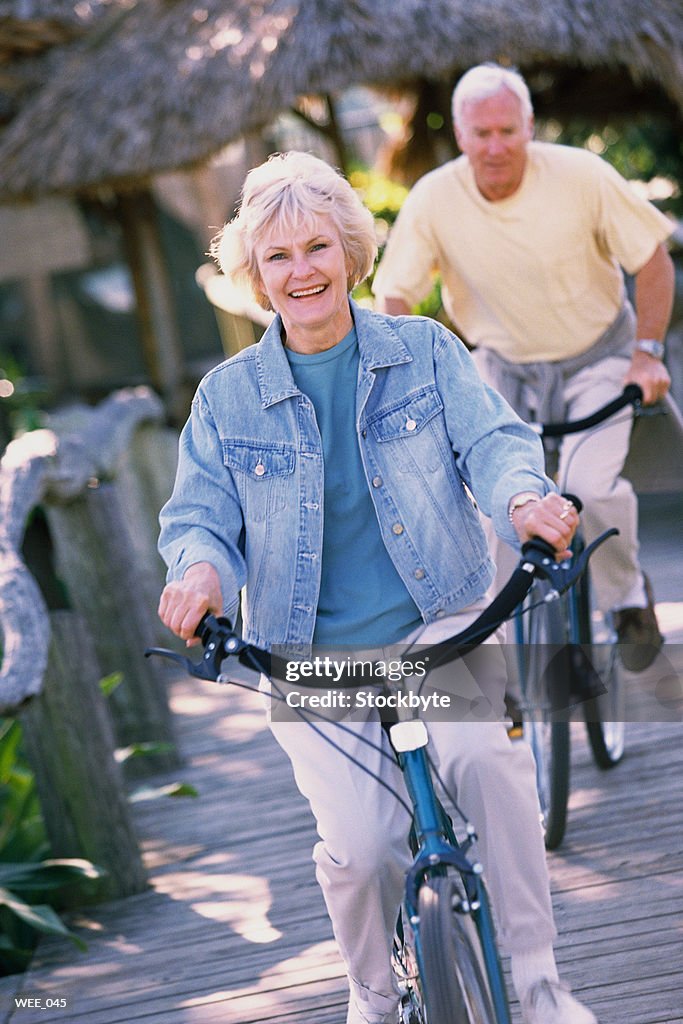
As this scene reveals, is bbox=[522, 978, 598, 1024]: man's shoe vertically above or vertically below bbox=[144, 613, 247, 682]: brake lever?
below

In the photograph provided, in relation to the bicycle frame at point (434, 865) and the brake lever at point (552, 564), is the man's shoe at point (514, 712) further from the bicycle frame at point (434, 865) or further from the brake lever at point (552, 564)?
the brake lever at point (552, 564)

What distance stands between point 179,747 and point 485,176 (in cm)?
269

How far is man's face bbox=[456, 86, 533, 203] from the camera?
3895mm

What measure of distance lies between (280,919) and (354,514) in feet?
5.49

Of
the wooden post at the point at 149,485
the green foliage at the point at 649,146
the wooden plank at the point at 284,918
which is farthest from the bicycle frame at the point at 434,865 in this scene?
the green foliage at the point at 649,146

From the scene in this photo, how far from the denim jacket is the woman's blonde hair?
118mm

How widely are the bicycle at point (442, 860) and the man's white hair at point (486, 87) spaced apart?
6.96ft

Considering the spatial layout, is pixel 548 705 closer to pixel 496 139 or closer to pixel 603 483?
pixel 603 483

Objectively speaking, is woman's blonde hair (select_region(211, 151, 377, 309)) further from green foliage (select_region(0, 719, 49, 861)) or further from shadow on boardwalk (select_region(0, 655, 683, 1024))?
green foliage (select_region(0, 719, 49, 861))

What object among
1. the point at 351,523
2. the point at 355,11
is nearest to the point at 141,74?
the point at 355,11

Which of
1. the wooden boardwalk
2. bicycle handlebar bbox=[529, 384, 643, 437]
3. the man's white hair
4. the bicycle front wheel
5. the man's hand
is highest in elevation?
the man's white hair

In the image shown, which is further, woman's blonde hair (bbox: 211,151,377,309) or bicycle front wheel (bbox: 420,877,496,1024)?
woman's blonde hair (bbox: 211,151,377,309)

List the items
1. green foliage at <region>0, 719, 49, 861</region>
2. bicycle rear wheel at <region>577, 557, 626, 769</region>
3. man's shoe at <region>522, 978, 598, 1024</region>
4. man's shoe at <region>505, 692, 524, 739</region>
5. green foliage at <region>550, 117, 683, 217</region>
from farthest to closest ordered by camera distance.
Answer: green foliage at <region>550, 117, 683, 217</region>
green foliage at <region>0, 719, 49, 861</region>
bicycle rear wheel at <region>577, 557, 626, 769</region>
man's shoe at <region>505, 692, 524, 739</region>
man's shoe at <region>522, 978, 598, 1024</region>

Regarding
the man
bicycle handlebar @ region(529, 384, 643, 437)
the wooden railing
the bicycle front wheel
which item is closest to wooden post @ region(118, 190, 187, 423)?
the wooden railing
